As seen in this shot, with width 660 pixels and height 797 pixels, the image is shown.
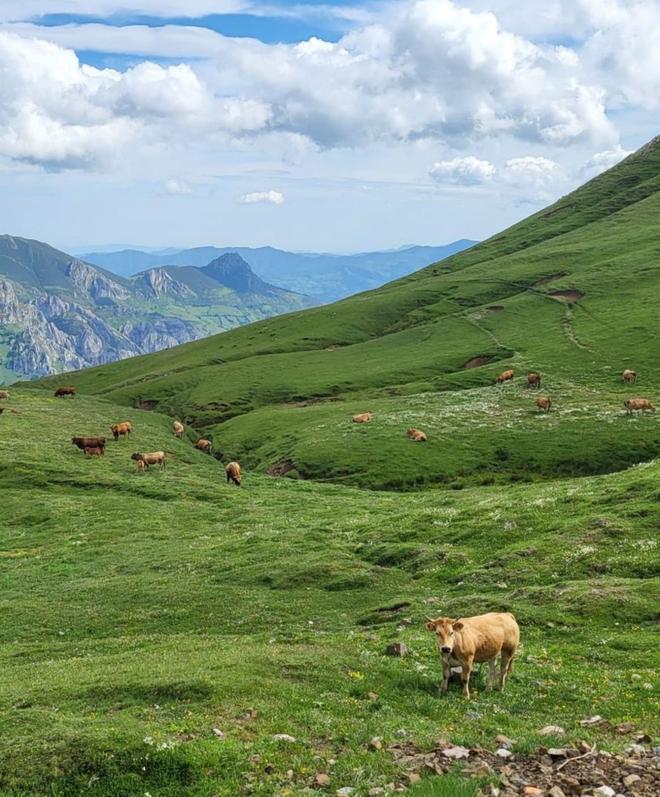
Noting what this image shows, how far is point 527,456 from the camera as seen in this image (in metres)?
66.5

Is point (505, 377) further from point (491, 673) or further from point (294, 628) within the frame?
point (491, 673)

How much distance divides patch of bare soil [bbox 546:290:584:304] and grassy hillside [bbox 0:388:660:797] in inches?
3708

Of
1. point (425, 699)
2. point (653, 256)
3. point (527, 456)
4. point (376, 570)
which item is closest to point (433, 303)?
point (653, 256)

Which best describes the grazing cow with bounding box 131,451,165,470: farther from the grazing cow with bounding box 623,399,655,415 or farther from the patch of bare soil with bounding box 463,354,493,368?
the patch of bare soil with bounding box 463,354,493,368

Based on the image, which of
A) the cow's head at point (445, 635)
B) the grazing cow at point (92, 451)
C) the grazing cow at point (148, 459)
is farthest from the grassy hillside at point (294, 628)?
the grazing cow at point (92, 451)

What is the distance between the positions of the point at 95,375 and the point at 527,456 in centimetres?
13196

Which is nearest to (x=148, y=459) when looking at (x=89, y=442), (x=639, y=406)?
(x=89, y=442)

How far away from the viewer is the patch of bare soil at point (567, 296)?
137 metres

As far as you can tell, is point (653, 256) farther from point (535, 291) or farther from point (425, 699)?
point (425, 699)

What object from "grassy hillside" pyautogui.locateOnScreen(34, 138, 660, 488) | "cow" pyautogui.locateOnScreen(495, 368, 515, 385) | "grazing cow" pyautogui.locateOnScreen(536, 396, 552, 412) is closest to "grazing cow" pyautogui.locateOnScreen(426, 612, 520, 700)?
"grassy hillside" pyautogui.locateOnScreen(34, 138, 660, 488)

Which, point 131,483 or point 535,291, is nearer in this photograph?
point 131,483

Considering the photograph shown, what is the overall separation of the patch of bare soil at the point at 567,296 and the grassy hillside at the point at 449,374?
1.33 feet

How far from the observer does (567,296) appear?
457 feet

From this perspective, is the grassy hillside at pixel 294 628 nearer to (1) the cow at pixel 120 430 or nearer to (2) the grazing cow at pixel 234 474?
(2) the grazing cow at pixel 234 474
